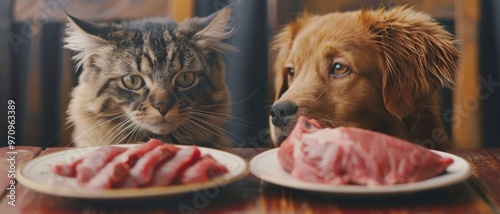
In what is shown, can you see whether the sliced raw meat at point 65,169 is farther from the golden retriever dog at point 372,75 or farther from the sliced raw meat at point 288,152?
the golden retriever dog at point 372,75

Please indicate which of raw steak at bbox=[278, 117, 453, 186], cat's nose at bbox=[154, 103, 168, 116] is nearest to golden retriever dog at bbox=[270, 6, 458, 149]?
cat's nose at bbox=[154, 103, 168, 116]

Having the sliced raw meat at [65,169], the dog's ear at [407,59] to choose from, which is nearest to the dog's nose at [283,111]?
the dog's ear at [407,59]

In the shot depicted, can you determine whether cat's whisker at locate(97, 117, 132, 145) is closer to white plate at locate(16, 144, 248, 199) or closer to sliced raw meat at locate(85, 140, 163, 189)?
white plate at locate(16, 144, 248, 199)

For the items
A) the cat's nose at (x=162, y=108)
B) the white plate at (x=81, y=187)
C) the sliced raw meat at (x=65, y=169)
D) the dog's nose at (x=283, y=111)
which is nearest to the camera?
the white plate at (x=81, y=187)

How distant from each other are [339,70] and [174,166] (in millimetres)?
700

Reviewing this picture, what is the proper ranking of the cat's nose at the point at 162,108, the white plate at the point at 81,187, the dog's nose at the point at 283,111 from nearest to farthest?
the white plate at the point at 81,187 < the dog's nose at the point at 283,111 < the cat's nose at the point at 162,108

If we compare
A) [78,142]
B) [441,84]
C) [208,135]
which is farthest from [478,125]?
[78,142]

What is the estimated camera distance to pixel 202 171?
1129mm

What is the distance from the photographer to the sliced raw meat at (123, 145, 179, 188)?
109cm

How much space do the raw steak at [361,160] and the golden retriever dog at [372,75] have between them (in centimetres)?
44

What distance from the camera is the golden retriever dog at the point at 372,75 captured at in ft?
5.39

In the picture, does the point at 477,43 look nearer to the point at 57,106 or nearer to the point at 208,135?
the point at 208,135

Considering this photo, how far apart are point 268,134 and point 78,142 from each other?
581mm

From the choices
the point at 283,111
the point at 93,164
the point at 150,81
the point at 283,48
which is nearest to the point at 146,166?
the point at 93,164
